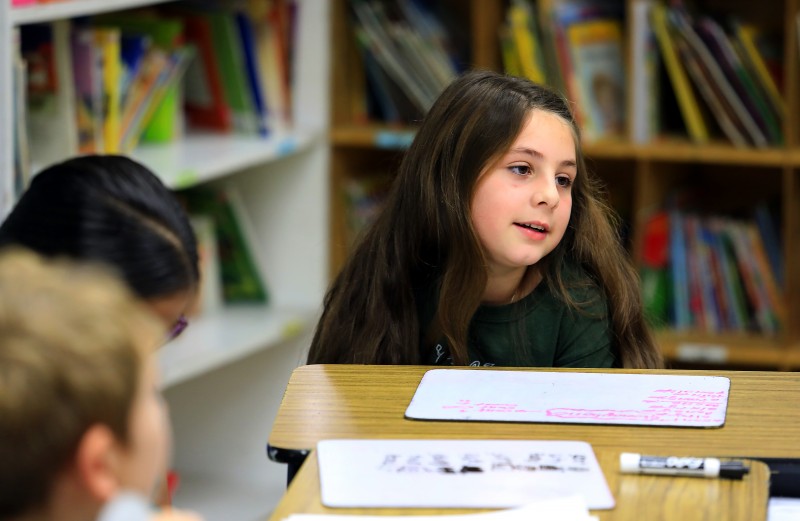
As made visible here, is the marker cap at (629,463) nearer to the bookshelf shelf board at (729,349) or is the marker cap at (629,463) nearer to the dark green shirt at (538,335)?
the dark green shirt at (538,335)

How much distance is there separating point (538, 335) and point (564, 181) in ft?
0.64

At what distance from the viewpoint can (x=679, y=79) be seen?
8.52ft

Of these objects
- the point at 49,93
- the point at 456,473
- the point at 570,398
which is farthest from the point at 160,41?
the point at 456,473

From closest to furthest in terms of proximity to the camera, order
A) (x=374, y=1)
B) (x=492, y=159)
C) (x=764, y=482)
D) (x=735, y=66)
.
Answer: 1. (x=764, y=482)
2. (x=492, y=159)
3. (x=735, y=66)
4. (x=374, y=1)

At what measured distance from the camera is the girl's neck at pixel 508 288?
1575 millimetres

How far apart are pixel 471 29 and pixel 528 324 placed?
1523mm

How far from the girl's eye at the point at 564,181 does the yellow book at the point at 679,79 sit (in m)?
1.13

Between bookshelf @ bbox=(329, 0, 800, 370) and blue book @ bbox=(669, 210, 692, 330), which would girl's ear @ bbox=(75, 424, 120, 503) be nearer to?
bookshelf @ bbox=(329, 0, 800, 370)

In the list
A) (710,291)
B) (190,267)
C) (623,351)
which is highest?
(190,267)

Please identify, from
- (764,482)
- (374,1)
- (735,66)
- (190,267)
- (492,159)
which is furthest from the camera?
(374,1)

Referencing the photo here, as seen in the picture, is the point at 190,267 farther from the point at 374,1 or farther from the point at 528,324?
the point at 374,1

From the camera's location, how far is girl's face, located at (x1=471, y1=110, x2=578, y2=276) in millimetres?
1502

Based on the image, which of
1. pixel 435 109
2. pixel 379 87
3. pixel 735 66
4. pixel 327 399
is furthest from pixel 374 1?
pixel 327 399

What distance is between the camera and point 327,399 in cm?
126
